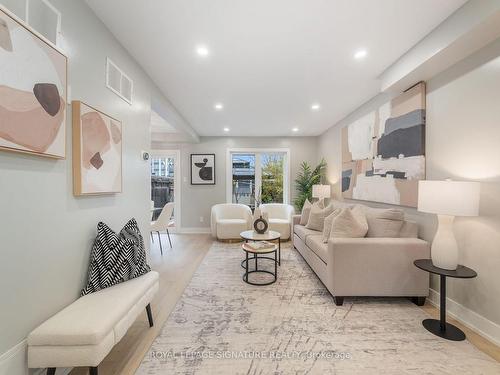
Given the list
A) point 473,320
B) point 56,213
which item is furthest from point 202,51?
point 473,320

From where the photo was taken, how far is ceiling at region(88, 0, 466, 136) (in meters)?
1.75

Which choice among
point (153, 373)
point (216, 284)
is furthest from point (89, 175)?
point (216, 284)

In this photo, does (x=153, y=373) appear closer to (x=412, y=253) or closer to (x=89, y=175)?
(x=89, y=175)

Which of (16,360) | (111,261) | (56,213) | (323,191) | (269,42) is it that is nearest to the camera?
(16,360)

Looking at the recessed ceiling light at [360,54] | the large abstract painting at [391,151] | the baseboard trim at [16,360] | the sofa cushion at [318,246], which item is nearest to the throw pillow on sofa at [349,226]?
the sofa cushion at [318,246]

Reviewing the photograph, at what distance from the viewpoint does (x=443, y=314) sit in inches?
76.9

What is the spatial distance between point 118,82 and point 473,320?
373 cm

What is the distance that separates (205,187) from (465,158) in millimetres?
5046

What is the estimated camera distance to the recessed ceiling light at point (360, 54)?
7.51 ft

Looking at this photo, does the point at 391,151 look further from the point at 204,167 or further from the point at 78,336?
the point at 204,167

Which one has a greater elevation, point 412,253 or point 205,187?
point 205,187

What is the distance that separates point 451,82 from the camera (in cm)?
221

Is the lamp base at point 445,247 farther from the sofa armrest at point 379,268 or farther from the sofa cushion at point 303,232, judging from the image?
the sofa cushion at point 303,232

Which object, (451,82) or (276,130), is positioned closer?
(451,82)
